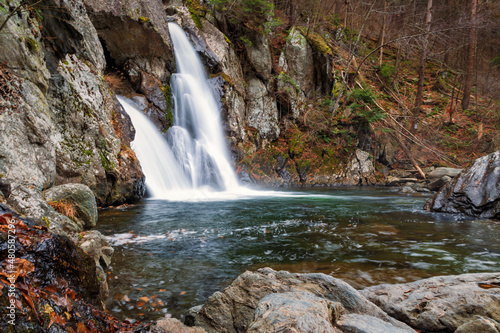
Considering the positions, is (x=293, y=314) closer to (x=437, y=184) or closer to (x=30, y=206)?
(x=30, y=206)

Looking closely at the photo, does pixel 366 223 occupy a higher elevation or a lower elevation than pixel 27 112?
lower

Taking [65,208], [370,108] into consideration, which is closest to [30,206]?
[65,208]

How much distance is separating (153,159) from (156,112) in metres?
2.76

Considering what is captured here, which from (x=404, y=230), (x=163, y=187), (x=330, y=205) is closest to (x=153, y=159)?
(x=163, y=187)

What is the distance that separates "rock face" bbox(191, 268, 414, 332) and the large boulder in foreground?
667cm

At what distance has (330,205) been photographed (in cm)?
891

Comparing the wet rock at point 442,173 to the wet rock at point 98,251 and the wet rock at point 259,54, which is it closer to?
the wet rock at point 259,54

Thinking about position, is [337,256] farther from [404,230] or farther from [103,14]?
[103,14]

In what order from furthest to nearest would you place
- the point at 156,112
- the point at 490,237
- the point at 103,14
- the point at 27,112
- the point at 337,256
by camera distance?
1. the point at 156,112
2. the point at 103,14
3. the point at 490,237
4. the point at 27,112
5. the point at 337,256

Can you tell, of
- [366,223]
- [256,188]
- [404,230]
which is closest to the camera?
[404,230]

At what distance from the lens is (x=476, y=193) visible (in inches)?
276

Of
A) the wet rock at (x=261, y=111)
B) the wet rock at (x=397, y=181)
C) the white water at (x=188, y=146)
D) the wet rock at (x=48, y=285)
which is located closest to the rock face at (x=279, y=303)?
the wet rock at (x=48, y=285)

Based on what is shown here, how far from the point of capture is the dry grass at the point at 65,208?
3.88 meters

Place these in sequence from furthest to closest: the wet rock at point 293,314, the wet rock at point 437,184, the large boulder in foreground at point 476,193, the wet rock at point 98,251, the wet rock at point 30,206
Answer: the wet rock at point 437,184, the large boulder in foreground at point 476,193, the wet rock at point 98,251, the wet rock at point 30,206, the wet rock at point 293,314
